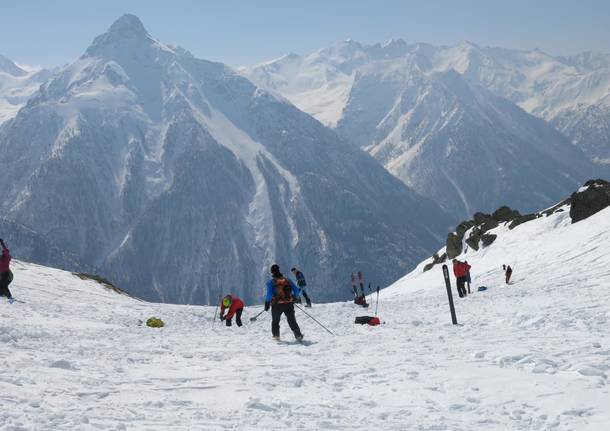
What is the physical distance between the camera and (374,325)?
67.5 ft

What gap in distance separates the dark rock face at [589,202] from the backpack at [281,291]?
33274 millimetres

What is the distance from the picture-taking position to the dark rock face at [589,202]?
4325 cm

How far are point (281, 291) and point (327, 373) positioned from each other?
585 cm

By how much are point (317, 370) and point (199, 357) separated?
3499 millimetres

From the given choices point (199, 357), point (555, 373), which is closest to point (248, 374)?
point (199, 357)

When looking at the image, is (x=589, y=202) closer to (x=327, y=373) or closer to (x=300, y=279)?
(x=300, y=279)

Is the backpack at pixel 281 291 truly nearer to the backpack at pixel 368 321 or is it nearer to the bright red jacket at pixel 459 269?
the backpack at pixel 368 321

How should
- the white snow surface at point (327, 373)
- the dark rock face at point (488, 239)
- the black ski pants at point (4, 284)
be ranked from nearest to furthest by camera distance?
the white snow surface at point (327, 373)
the black ski pants at point (4, 284)
the dark rock face at point (488, 239)

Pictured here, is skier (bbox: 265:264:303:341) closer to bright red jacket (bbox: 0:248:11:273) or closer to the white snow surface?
the white snow surface

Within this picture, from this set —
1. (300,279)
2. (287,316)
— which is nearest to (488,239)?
(300,279)

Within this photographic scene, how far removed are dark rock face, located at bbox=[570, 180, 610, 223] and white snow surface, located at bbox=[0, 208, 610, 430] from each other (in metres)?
23.0

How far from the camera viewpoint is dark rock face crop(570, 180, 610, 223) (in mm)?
43250

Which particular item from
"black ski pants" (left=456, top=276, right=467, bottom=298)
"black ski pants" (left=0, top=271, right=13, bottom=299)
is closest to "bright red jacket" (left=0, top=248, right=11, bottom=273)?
"black ski pants" (left=0, top=271, right=13, bottom=299)

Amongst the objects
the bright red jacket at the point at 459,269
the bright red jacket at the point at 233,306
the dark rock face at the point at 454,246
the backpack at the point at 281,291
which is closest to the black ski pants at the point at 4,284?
the bright red jacket at the point at 233,306
